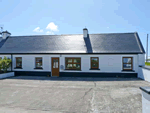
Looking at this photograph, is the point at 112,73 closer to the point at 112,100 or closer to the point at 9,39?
the point at 112,100

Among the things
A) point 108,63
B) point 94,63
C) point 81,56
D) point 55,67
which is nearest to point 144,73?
point 108,63

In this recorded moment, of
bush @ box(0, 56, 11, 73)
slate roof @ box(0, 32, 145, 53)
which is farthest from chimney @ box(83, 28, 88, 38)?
bush @ box(0, 56, 11, 73)

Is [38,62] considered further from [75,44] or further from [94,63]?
[94,63]

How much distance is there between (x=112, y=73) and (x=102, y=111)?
7751mm

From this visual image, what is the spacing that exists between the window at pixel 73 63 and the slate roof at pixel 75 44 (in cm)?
100

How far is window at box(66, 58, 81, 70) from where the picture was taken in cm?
1203

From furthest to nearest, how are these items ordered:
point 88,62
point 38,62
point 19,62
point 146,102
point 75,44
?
point 75,44, point 19,62, point 38,62, point 88,62, point 146,102

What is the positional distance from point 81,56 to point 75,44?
2.29 meters

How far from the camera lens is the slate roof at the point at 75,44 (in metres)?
11.9

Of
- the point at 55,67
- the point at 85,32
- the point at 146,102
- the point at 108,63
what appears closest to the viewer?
the point at 146,102

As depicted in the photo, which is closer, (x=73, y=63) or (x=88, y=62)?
(x=88, y=62)

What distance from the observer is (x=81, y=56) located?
11750 mm

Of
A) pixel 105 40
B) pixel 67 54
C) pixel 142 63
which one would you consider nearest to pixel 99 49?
pixel 105 40

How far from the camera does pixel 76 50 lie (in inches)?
477
